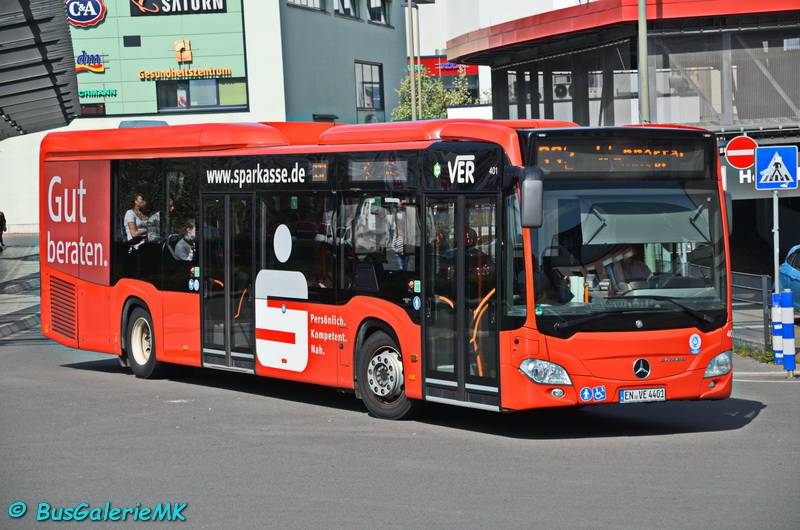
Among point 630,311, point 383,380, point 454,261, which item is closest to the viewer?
point 630,311

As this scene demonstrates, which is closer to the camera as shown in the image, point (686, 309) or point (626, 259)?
point (626, 259)

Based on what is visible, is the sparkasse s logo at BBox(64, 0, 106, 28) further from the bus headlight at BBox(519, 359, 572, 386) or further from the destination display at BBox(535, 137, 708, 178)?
the bus headlight at BBox(519, 359, 572, 386)

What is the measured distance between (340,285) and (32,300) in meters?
19.2

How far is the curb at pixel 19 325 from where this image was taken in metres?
24.0

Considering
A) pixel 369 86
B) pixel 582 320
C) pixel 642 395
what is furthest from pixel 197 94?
pixel 642 395

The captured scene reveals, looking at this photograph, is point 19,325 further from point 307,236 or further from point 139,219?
point 307,236

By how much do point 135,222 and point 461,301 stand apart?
21.8 feet

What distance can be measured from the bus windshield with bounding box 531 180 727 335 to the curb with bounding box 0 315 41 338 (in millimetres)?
15384

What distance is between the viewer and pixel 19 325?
25156 millimetres

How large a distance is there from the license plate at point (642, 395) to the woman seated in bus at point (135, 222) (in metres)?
7.82

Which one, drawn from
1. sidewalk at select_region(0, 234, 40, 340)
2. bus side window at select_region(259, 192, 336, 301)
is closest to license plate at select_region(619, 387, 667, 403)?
bus side window at select_region(259, 192, 336, 301)

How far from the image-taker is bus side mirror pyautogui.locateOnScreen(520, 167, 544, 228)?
10.5m

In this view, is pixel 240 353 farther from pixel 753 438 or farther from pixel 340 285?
pixel 753 438

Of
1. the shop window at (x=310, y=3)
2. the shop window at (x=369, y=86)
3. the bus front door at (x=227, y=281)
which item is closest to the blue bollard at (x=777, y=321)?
the bus front door at (x=227, y=281)
